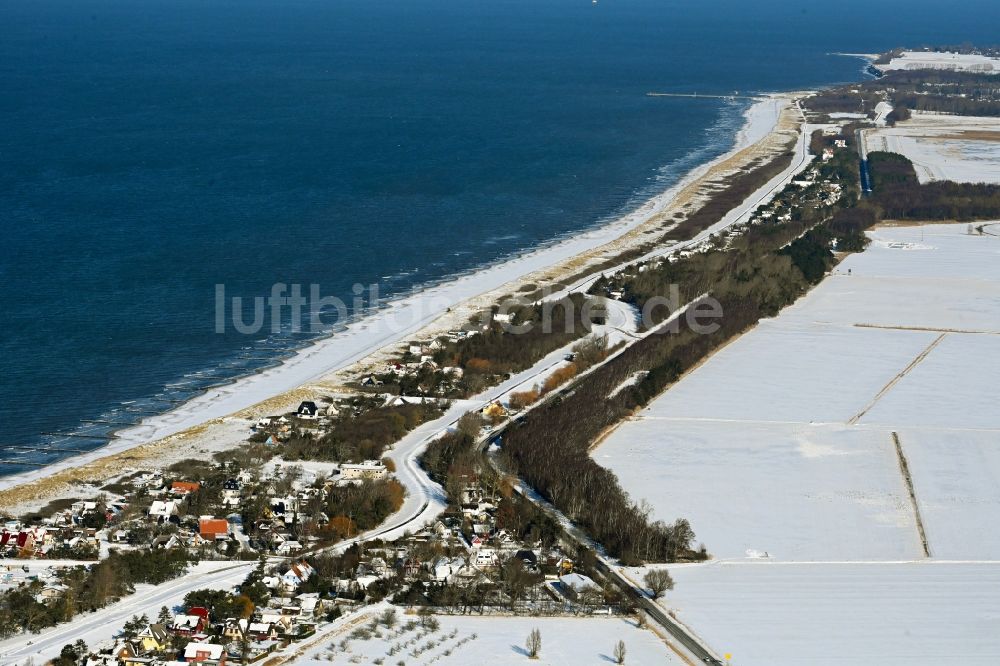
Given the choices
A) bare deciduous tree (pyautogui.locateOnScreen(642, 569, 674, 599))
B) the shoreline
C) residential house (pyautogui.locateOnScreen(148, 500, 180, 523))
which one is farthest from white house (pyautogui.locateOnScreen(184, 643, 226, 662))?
the shoreline

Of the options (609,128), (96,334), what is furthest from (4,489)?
(609,128)

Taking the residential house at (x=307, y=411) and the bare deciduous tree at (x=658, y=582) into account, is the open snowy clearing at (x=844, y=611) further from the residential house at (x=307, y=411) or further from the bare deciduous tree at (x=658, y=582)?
the residential house at (x=307, y=411)

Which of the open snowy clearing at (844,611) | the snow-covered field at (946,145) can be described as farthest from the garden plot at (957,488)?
the snow-covered field at (946,145)

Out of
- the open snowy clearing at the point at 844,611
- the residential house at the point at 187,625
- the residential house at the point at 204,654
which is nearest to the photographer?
the residential house at the point at 204,654

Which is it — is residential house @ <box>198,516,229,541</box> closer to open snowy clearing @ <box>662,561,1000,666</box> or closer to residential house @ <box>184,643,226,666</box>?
residential house @ <box>184,643,226,666</box>

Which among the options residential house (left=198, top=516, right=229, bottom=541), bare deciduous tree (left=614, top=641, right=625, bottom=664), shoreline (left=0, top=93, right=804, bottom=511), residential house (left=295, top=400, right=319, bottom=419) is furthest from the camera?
residential house (left=295, top=400, right=319, bottom=419)

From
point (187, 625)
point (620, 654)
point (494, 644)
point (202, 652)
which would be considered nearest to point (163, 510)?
point (187, 625)
